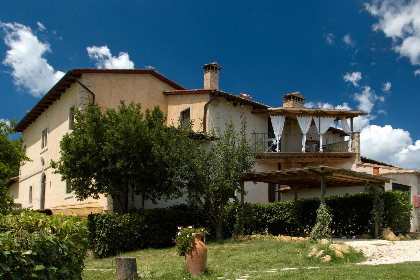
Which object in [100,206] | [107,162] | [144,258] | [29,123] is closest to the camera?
[144,258]

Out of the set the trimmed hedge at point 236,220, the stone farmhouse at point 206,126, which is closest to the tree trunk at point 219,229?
the trimmed hedge at point 236,220

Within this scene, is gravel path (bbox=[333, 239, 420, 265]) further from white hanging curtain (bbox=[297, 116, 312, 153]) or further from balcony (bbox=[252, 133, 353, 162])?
white hanging curtain (bbox=[297, 116, 312, 153])

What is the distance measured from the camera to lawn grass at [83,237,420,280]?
8594 millimetres

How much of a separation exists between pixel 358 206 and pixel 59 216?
545 inches

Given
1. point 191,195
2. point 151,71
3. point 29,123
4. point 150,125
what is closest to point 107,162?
point 150,125

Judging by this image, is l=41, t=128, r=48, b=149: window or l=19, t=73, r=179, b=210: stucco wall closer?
l=19, t=73, r=179, b=210: stucco wall

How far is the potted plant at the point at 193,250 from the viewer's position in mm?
9258

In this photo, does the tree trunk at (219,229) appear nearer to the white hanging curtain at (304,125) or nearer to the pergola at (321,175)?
the pergola at (321,175)

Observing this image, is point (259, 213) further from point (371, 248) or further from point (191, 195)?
point (371, 248)

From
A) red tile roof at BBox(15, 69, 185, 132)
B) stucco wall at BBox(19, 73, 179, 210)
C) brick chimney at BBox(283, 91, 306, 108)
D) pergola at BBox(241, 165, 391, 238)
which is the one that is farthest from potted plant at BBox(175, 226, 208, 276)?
brick chimney at BBox(283, 91, 306, 108)

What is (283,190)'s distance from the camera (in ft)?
77.8

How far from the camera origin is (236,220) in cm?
1741

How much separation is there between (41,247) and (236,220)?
42.2 ft

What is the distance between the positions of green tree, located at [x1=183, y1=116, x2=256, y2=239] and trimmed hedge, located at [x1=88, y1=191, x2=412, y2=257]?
0.97m
